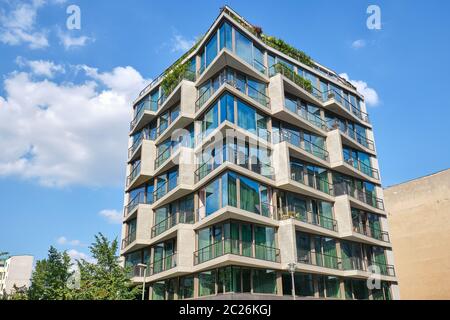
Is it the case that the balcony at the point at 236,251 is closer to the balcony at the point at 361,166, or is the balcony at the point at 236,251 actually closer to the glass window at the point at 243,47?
the balcony at the point at 361,166

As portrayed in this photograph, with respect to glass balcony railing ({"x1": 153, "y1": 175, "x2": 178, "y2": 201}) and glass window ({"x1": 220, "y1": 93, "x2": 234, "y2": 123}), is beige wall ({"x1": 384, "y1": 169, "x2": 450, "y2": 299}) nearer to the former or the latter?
glass balcony railing ({"x1": 153, "y1": 175, "x2": 178, "y2": 201})

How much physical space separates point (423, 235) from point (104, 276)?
101 ft

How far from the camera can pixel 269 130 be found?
28750mm

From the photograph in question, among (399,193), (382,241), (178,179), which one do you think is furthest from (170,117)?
(399,193)

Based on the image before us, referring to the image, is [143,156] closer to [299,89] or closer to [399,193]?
[299,89]

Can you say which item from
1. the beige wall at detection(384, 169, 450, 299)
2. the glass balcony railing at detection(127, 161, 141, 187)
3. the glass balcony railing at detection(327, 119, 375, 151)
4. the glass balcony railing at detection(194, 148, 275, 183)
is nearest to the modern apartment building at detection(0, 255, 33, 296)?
the glass balcony railing at detection(127, 161, 141, 187)

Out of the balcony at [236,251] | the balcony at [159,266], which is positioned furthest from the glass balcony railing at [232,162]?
the balcony at [159,266]

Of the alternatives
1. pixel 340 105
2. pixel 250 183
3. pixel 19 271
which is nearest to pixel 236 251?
pixel 250 183

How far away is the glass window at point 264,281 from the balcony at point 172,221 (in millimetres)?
5697

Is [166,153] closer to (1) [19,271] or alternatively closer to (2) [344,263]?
(2) [344,263]

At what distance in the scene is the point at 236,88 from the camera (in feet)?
89.5

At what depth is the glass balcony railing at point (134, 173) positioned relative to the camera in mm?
34206

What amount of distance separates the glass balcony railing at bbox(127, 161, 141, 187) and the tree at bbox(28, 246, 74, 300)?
870 centimetres
